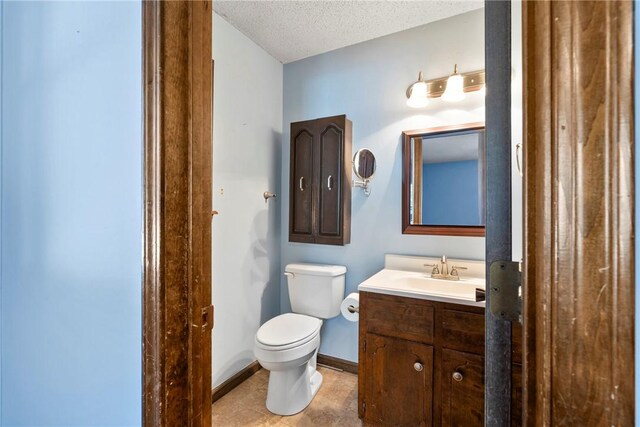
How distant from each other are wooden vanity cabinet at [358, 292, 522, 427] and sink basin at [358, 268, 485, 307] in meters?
0.03

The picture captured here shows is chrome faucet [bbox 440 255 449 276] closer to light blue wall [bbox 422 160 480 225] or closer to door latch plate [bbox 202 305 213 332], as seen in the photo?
light blue wall [bbox 422 160 480 225]

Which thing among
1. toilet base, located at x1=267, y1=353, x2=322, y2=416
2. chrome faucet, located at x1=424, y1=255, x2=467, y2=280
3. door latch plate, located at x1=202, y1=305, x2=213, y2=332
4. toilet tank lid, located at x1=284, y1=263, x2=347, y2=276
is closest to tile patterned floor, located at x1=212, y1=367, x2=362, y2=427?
toilet base, located at x1=267, y1=353, x2=322, y2=416

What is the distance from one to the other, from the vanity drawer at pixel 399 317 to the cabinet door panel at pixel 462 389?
137mm

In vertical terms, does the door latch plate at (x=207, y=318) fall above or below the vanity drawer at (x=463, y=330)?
above

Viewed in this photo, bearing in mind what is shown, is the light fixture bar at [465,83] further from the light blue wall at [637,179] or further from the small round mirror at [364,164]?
the light blue wall at [637,179]

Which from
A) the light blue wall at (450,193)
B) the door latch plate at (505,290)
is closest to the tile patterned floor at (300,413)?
the light blue wall at (450,193)

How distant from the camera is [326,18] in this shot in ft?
6.44

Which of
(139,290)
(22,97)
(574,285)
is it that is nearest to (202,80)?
(139,290)

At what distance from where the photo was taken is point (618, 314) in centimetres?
35

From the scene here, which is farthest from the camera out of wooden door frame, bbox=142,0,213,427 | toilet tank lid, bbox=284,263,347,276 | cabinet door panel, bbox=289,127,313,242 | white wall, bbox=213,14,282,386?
cabinet door panel, bbox=289,127,313,242

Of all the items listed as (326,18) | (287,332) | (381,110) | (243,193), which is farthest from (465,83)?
(287,332)

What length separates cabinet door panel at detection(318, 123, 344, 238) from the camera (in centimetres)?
218

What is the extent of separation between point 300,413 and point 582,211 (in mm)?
1951

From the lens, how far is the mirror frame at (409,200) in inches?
74.3
